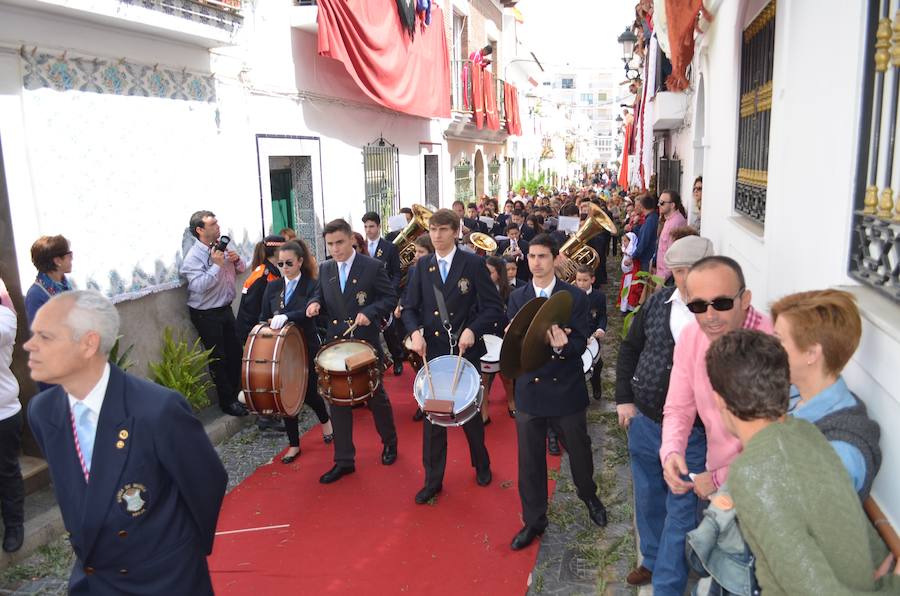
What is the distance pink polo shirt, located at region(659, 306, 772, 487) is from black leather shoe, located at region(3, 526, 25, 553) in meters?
4.04

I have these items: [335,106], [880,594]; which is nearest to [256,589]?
[880,594]

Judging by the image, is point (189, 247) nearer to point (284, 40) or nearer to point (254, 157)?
point (254, 157)

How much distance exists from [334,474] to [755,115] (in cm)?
449

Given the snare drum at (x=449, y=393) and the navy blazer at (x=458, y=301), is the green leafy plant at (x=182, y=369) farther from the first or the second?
the snare drum at (x=449, y=393)

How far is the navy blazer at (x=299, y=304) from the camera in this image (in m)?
5.93

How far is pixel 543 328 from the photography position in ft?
13.3

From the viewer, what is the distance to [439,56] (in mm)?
13562

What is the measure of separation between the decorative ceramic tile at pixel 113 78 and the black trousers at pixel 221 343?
2.15 m

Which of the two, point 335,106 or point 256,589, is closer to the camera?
point 256,589

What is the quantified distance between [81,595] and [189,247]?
16.1ft

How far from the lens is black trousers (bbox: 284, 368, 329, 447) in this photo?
19.5 feet

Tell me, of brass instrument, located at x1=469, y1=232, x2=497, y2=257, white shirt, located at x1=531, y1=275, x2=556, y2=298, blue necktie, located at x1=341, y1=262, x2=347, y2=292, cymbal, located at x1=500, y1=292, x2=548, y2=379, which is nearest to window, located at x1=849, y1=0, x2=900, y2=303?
cymbal, located at x1=500, y1=292, x2=548, y2=379

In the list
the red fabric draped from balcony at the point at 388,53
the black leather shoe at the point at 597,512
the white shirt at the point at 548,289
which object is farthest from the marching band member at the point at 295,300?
the red fabric draped from balcony at the point at 388,53


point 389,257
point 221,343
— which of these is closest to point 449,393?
point 221,343
